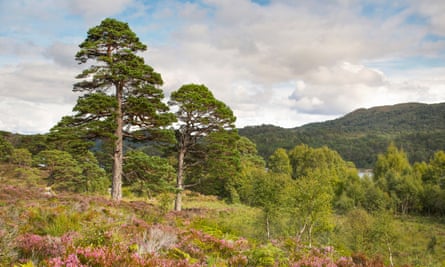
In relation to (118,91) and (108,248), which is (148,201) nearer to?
(118,91)

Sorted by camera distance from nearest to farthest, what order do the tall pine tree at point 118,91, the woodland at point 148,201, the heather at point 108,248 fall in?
the heather at point 108,248 → the woodland at point 148,201 → the tall pine tree at point 118,91

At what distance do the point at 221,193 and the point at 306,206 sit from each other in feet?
114

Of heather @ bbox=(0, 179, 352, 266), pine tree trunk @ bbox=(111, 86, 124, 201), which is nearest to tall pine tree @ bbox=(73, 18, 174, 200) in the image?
pine tree trunk @ bbox=(111, 86, 124, 201)

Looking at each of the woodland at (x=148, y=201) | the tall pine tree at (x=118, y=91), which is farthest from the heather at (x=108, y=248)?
the tall pine tree at (x=118, y=91)

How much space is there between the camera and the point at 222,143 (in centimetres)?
2533

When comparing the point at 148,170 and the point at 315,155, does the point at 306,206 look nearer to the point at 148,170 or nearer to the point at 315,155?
the point at 148,170

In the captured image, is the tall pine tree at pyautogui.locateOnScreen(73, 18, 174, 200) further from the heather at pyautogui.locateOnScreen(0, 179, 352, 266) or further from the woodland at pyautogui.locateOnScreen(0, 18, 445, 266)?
the heather at pyautogui.locateOnScreen(0, 179, 352, 266)

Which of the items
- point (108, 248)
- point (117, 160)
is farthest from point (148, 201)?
point (108, 248)

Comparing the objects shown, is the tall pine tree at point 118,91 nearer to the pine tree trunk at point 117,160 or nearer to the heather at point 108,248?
the pine tree trunk at point 117,160

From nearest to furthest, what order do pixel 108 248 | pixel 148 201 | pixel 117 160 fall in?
pixel 108 248 → pixel 117 160 → pixel 148 201

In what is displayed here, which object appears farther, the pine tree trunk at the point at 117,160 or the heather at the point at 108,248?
the pine tree trunk at the point at 117,160

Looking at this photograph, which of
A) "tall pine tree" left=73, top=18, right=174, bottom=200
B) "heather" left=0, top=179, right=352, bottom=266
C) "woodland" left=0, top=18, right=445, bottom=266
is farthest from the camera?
"tall pine tree" left=73, top=18, right=174, bottom=200

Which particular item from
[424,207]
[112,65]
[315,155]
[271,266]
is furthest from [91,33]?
[315,155]

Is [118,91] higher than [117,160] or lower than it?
higher
